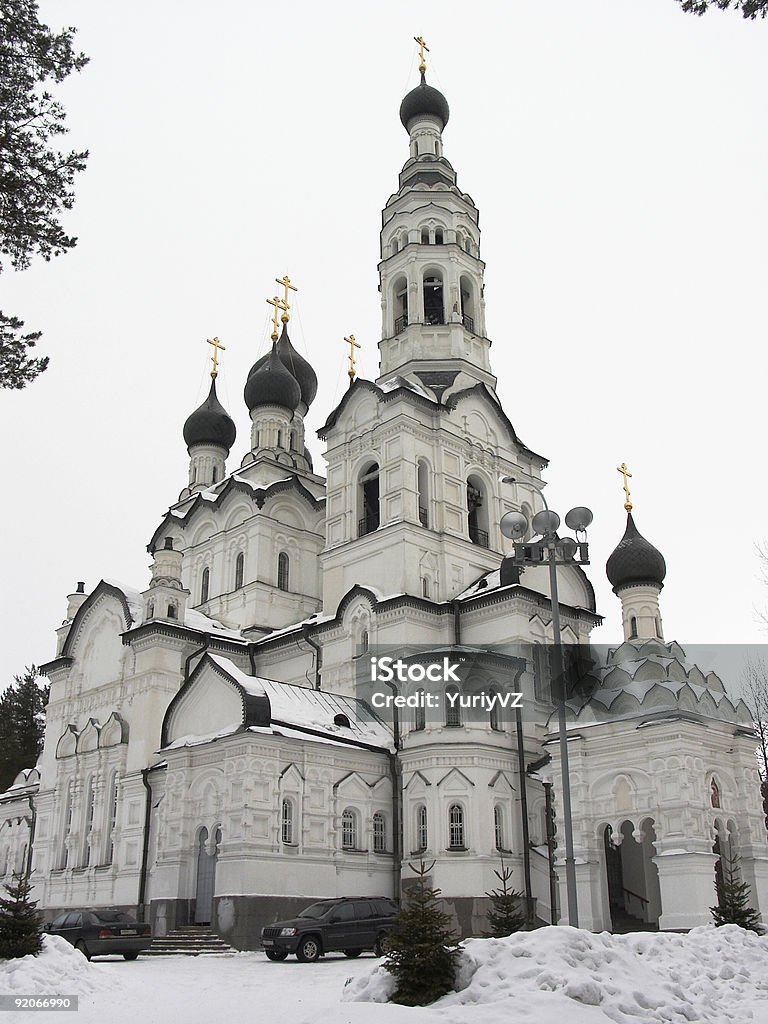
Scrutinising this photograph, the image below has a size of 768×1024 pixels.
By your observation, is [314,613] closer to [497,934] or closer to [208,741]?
[208,741]

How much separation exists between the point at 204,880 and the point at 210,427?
21.6 meters

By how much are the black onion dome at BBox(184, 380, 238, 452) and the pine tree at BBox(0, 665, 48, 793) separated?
64.2 ft

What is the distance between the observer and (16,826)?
37.6 meters

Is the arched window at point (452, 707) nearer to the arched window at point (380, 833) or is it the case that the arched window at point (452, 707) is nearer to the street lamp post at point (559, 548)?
the arched window at point (380, 833)

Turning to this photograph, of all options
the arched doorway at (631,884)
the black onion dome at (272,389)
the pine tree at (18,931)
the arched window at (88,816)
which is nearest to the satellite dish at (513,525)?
the pine tree at (18,931)

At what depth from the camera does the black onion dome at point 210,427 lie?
40.8m

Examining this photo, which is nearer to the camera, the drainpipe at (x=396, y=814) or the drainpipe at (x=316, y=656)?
the drainpipe at (x=396, y=814)

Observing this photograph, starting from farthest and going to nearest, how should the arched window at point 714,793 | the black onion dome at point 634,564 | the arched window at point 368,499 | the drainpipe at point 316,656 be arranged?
the arched window at point 368,499, the drainpipe at point 316,656, the black onion dome at point 634,564, the arched window at point 714,793

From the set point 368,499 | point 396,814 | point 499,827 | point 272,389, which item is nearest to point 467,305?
point 368,499

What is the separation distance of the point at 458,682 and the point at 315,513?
12263 mm

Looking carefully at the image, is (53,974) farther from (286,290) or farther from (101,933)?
(286,290)

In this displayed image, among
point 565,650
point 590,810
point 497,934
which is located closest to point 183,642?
point 565,650

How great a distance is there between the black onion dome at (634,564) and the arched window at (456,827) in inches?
310

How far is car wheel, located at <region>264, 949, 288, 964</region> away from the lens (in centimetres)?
1703
